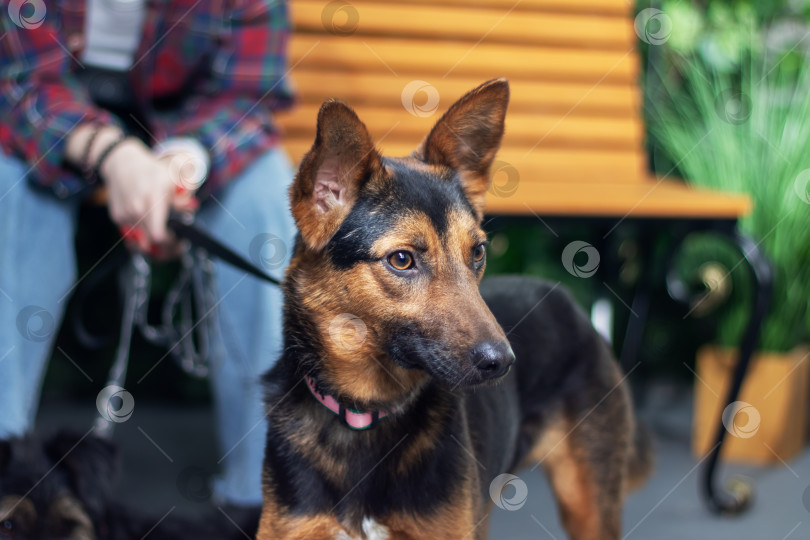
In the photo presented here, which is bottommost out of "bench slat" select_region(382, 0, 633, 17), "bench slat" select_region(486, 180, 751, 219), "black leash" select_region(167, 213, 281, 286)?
"black leash" select_region(167, 213, 281, 286)

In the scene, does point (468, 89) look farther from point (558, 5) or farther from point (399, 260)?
point (399, 260)

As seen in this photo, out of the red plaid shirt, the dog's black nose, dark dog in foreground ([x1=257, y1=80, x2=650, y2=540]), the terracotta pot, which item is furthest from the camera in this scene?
the terracotta pot

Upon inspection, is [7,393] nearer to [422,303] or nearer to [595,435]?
[422,303]

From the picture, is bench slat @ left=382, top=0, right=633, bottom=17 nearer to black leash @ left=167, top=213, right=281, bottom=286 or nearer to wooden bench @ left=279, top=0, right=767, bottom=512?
wooden bench @ left=279, top=0, right=767, bottom=512

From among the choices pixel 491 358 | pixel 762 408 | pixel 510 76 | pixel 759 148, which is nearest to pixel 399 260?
pixel 491 358

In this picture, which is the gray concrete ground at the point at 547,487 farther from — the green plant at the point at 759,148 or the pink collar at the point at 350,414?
the pink collar at the point at 350,414

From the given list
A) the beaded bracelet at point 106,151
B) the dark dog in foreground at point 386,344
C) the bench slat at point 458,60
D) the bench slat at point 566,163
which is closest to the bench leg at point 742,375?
the bench slat at point 566,163

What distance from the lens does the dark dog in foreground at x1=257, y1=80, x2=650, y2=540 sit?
1.81m

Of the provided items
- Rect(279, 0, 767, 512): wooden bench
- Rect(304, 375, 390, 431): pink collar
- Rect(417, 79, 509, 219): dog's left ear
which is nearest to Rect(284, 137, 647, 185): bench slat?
Rect(279, 0, 767, 512): wooden bench

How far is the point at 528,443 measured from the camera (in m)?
2.45

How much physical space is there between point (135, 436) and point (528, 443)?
246 cm

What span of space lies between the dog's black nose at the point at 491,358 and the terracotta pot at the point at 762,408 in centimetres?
255

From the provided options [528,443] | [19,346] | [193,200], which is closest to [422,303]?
[528,443]

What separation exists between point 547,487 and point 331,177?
225 cm
